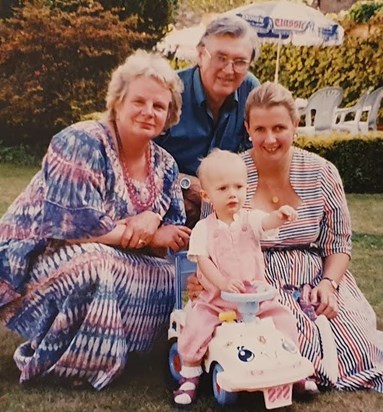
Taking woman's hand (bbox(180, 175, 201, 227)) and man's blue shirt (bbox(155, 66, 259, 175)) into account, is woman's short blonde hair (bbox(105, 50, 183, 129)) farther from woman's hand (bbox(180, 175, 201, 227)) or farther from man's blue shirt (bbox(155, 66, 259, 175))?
woman's hand (bbox(180, 175, 201, 227))

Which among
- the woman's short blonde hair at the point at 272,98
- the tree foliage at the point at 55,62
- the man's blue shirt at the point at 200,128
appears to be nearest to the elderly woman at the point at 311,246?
the woman's short blonde hair at the point at 272,98

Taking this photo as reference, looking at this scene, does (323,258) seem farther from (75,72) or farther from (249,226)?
(75,72)

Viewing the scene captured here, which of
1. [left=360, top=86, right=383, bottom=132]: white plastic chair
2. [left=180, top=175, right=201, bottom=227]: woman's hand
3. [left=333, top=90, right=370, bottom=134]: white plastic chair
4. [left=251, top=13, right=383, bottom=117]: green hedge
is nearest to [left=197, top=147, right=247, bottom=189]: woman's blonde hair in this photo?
[left=180, top=175, right=201, bottom=227]: woman's hand

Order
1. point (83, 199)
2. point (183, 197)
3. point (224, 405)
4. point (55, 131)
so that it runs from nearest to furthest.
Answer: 1. point (224, 405)
2. point (83, 199)
3. point (55, 131)
4. point (183, 197)

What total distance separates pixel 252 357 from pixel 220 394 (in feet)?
0.50

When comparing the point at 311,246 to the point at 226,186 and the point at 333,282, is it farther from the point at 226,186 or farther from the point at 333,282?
the point at 226,186

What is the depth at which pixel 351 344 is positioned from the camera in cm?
208

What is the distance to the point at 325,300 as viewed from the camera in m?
2.11

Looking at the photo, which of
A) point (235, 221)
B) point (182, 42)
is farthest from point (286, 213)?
point (182, 42)

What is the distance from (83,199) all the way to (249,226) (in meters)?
0.45

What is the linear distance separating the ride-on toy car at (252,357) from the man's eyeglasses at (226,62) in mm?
702

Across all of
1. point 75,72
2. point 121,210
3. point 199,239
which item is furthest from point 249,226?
point 75,72

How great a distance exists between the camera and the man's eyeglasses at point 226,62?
7.20 ft

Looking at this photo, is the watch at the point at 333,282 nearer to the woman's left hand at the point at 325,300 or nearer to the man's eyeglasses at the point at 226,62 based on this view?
the woman's left hand at the point at 325,300
